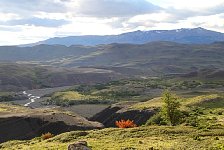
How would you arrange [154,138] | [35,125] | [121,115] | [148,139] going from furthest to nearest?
[121,115]
[35,125]
[154,138]
[148,139]

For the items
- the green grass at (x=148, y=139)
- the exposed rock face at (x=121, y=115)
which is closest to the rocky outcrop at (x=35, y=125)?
the exposed rock face at (x=121, y=115)

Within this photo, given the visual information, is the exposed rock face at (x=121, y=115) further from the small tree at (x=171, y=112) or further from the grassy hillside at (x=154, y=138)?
the grassy hillside at (x=154, y=138)

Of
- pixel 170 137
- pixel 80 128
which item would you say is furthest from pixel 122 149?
pixel 80 128

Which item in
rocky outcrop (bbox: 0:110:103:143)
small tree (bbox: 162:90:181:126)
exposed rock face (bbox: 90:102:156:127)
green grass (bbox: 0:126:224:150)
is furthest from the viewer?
exposed rock face (bbox: 90:102:156:127)

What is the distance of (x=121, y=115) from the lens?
419 feet

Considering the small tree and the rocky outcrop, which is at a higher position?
the small tree

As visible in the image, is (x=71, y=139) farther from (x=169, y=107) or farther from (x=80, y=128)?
(x=80, y=128)

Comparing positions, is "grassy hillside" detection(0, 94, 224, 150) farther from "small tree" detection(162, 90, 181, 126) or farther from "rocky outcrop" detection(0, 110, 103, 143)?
"rocky outcrop" detection(0, 110, 103, 143)

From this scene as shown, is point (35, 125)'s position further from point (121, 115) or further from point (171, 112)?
point (171, 112)

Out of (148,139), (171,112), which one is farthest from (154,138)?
(171,112)

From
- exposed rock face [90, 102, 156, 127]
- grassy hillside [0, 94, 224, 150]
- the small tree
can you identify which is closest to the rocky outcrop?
exposed rock face [90, 102, 156, 127]

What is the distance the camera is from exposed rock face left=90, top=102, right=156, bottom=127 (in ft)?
385

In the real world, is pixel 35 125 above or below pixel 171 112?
below

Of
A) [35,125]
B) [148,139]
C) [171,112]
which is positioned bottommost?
[35,125]
